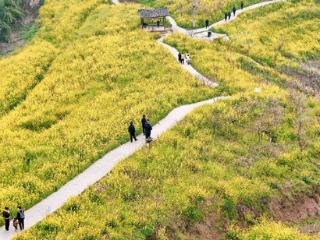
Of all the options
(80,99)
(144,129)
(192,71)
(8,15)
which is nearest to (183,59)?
(192,71)

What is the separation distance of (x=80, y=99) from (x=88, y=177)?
1470 centimetres

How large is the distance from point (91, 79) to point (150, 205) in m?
22.3

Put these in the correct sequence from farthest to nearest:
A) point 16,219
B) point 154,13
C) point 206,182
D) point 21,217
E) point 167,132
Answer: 1. point 154,13
2. point 167,132
3. point 206,182
4. point 16,219
5. point 21,217

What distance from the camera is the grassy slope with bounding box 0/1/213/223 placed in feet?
107

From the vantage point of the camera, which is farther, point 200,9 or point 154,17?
point 200,9

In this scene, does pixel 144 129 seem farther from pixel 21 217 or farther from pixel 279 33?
pixel 279 33

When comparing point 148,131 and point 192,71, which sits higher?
point 148,131

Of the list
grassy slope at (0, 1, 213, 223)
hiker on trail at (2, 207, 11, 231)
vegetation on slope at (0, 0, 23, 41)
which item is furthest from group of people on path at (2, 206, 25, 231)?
vegetation on slope at (0, 0, 23, 41)

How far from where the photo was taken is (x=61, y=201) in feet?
94.6

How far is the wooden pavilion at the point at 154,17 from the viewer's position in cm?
5834

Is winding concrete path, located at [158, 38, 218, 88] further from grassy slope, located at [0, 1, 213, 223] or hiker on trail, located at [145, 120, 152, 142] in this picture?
hiker on trail, located at [145, 120, 152, 142]

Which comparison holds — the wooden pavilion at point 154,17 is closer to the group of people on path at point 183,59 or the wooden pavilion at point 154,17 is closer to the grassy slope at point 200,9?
the grassy slope at point 200,9

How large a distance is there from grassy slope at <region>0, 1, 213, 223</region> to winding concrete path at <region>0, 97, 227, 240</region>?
54 cm

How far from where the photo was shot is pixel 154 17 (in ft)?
192
